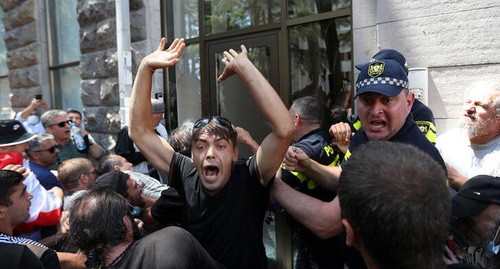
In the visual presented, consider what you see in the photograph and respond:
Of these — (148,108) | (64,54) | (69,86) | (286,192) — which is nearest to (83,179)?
(148,108)

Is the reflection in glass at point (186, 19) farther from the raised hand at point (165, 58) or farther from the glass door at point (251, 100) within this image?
the raised hand at point (165, 58)

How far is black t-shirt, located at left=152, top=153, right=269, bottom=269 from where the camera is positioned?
2.13 m

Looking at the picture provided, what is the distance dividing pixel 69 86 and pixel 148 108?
5727mm

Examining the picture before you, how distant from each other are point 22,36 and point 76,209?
23.3 ft

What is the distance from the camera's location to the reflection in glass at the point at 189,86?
545 cm

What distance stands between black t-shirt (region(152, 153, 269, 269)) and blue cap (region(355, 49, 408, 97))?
0.73 m

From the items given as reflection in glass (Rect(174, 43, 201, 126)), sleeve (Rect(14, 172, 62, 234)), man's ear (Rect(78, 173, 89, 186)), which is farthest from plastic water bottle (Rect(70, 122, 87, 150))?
sleeve (Rect(14, 172, 62, 234))

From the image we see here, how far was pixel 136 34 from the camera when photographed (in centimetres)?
539

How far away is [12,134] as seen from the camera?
10.4 ft

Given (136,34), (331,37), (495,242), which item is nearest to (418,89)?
Answer: (331,37)

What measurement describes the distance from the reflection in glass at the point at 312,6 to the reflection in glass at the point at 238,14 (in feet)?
0.56

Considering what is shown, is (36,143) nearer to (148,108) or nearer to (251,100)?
(148,108)

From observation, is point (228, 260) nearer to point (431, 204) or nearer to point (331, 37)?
point (431, 204)

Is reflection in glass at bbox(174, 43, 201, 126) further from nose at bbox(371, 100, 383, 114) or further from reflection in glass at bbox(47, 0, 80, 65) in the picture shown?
nose at bbox(371, 100, 383, 114)
